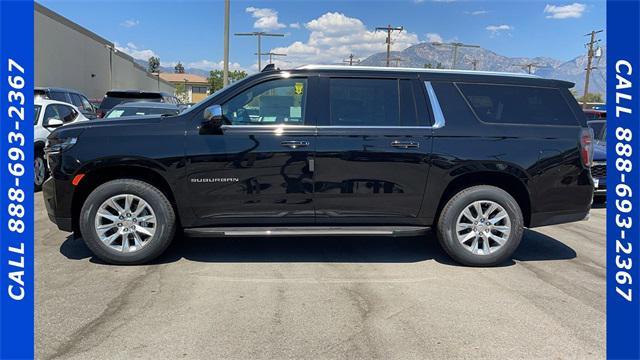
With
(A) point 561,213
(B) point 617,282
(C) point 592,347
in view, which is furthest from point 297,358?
(A) point 561,213

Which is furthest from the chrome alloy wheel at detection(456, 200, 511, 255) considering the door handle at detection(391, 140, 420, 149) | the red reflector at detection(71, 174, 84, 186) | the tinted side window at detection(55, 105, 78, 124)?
the tinted side window at detection(55, 105, 78, 124)

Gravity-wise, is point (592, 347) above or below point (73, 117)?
below

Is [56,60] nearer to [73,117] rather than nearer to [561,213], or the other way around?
[73,117]

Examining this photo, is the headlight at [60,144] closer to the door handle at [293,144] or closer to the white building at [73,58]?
the door handle at [293,144]

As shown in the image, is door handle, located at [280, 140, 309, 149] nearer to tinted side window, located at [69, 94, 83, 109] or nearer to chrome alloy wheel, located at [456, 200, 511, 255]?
chrome alloy wheel, located at [456, 200, 511, 255]

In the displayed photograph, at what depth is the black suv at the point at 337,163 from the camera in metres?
4.40

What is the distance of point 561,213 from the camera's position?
189 inches

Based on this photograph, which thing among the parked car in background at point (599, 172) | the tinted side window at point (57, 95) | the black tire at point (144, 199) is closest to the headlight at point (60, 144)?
the black tire at point (144, 199)

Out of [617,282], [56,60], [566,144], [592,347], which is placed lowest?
[592,347]

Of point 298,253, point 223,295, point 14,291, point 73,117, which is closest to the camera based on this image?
point 14,291

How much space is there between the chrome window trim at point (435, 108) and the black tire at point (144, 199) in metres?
2.79

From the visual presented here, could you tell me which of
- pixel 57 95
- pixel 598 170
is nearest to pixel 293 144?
pixel 598 170

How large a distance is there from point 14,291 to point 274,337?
1707 mm

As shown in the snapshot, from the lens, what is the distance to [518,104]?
15.7 feet
